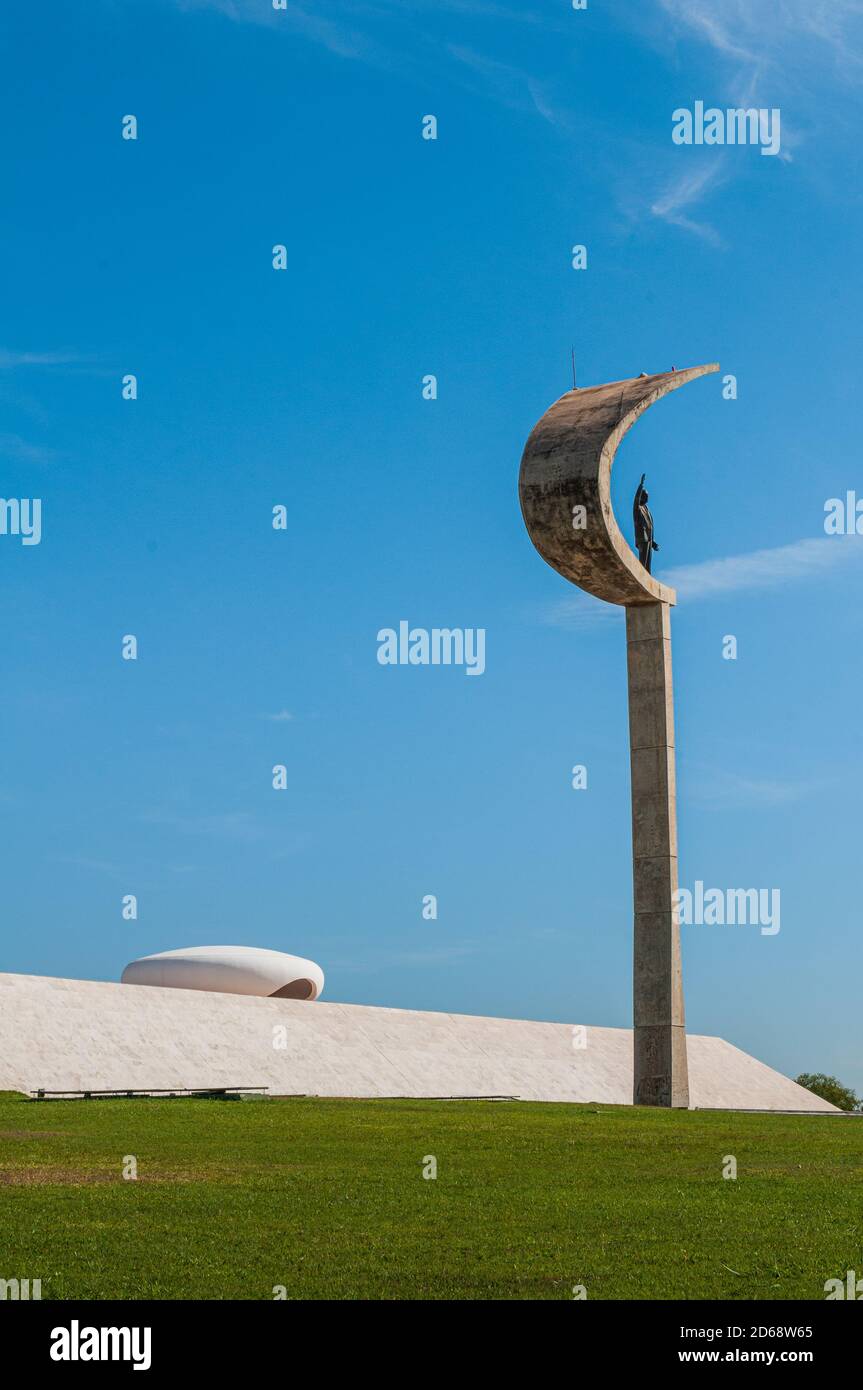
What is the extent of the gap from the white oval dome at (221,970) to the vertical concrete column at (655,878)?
46.4 ft

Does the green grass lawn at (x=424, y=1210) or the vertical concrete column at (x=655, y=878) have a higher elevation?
the vertical concrete column at (x=655, y=878)

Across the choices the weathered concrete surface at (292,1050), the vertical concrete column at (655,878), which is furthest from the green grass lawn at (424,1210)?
the weathered concrete surface at (292,1050)

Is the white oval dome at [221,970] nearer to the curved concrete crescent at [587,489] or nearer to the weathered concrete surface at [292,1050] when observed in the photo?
the weathered concrete surface at [292,1050]

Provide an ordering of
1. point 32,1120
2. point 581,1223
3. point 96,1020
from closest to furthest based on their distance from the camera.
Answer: point 581,1223 → point 32,1120 → point 96,1020

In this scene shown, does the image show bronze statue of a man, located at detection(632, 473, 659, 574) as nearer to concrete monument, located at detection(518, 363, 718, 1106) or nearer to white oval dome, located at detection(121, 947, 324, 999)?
concrete monument, located at detection(518, 363, 718, 1106)

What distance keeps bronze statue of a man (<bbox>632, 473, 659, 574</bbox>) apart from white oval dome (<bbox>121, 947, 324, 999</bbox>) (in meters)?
16.3

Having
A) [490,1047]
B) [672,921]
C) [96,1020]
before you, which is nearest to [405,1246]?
[672,921]

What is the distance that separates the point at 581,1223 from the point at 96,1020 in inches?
800

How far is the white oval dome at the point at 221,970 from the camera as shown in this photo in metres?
36.8

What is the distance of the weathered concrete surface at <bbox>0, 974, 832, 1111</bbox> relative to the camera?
28.0m

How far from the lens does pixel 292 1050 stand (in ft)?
104

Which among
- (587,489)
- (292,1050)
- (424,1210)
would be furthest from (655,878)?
(424,1210)
